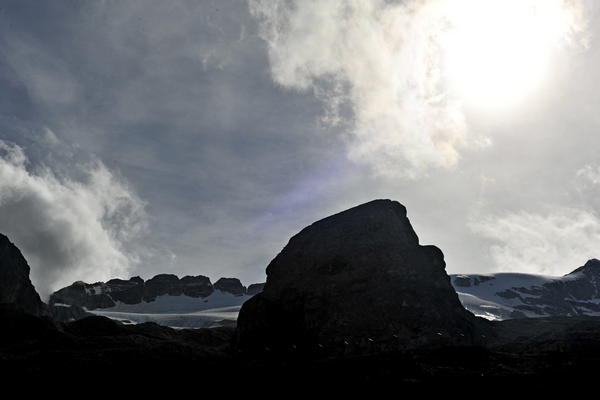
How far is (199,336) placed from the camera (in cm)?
8212

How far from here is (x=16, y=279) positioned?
468 ft

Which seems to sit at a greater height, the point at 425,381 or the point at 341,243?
the point at 341,243

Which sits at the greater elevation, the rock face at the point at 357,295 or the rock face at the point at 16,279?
the rock face at the point at 16,279

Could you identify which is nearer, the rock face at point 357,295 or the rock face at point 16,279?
the rock face at point 357,295

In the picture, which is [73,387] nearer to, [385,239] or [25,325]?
[385,239]

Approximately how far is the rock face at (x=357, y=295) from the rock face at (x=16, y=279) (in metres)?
118

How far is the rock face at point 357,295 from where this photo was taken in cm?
4481

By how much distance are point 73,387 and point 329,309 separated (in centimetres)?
3205

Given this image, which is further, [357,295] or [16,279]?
[16,279]

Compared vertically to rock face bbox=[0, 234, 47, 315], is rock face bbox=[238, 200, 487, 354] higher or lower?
lower

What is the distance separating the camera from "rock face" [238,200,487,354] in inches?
1764

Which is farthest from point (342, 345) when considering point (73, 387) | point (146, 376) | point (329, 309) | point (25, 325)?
point (25, 325)

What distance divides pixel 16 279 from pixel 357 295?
5516 inches

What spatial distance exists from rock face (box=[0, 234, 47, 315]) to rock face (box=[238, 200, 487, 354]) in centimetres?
11779
